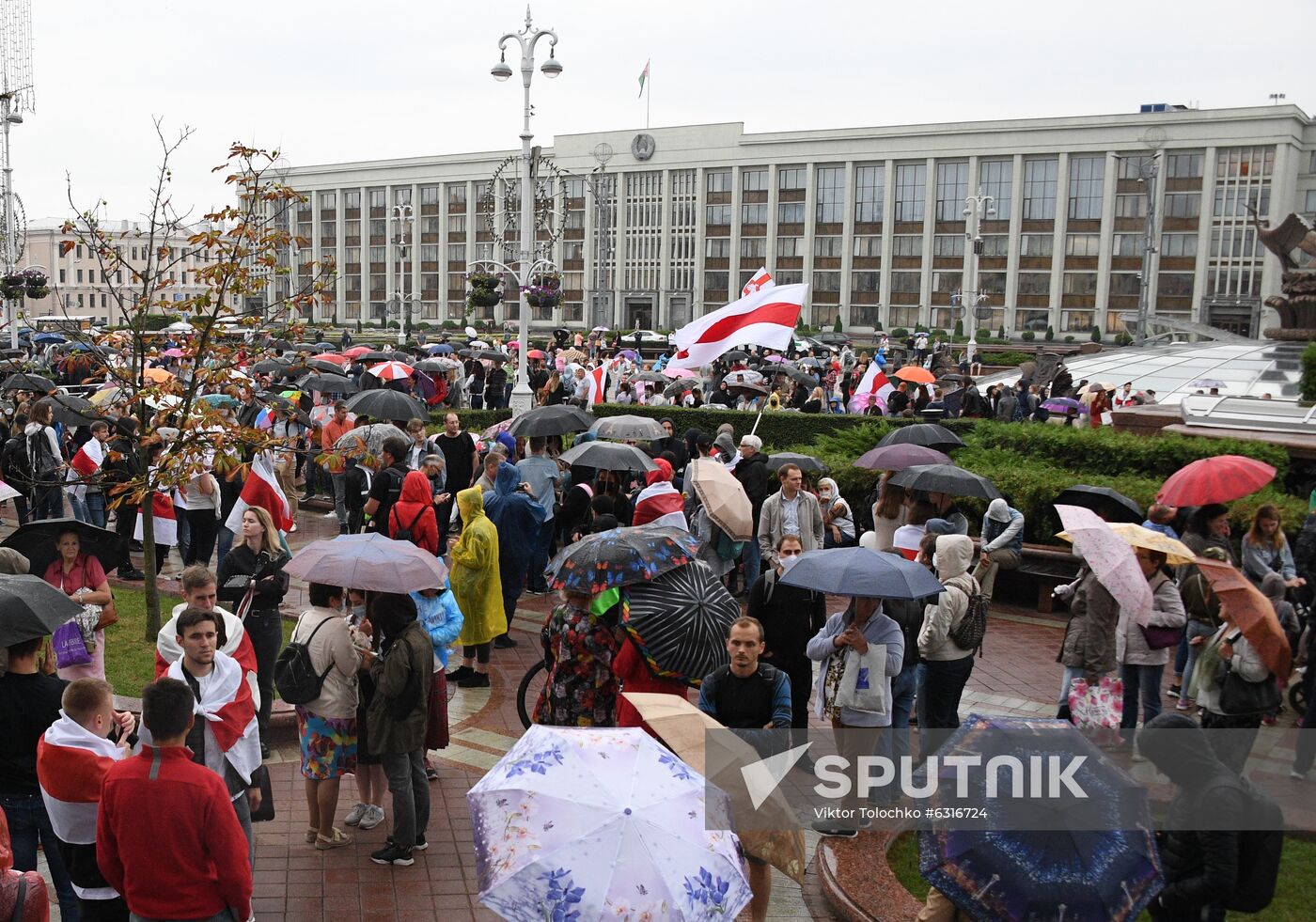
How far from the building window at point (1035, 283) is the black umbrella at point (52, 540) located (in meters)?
74.2

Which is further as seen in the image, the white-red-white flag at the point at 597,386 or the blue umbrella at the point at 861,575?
the white-red-white flag at the point at 597,386


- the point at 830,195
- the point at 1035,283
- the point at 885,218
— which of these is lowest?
the point at 1035,283

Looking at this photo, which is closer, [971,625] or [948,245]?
[971,625]

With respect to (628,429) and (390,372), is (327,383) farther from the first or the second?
(628,429)

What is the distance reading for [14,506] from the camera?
1538cm

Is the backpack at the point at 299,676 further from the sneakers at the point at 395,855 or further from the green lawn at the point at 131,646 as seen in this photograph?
the green lawn at the point at 131,646

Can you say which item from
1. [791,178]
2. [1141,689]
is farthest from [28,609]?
[791,178]

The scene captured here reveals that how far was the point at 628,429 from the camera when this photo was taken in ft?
44.2

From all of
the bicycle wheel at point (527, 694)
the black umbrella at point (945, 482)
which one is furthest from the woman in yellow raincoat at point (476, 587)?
the black umbrella at point (945, 482)

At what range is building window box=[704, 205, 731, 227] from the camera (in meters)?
83.9

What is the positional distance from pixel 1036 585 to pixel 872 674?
654 cm

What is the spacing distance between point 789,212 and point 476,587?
76060 mm

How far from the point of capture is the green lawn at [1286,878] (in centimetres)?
563

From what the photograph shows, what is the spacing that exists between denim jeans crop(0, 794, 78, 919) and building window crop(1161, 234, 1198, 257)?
3008 inches
